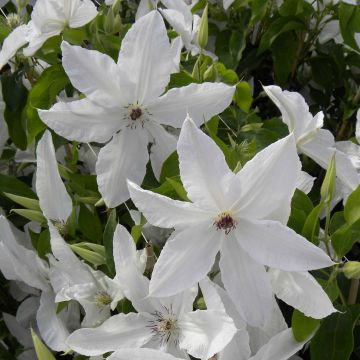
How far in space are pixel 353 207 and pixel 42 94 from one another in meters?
0.51

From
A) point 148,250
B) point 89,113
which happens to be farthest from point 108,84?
point 148,250

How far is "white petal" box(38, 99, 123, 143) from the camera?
81 centimetres

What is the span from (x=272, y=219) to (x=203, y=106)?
20 cm

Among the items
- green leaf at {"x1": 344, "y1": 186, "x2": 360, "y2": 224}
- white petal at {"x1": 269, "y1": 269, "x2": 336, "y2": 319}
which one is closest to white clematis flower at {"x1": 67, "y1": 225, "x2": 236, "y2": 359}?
white petal at {"x1": 269, "y1": 269, "x2": 336, "y2": 319}

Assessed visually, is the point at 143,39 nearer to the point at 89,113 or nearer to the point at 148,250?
the point at 89,113

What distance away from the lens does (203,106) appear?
2.64 feet

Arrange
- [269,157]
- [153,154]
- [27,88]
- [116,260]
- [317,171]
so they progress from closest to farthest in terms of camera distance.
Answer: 1. [269,157]
2. [116,260]
3. [153,154]
4. [27,88]
5. [317,171]

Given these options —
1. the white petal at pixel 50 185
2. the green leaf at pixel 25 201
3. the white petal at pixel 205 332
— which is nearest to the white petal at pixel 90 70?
the white petal at pixel 50 185

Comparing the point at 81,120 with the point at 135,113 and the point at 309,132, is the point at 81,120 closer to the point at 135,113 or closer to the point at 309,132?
the point at 135,113

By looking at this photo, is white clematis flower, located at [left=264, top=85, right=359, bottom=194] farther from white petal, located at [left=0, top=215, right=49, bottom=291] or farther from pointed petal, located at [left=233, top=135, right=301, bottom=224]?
white petal, located at [left=0, top=215, right=49, bottom=291]

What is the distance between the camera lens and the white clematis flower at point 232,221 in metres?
0.65

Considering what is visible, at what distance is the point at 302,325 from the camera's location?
70 cm

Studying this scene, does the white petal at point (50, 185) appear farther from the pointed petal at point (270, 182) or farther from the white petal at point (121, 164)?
the pointed petal at point (270, 182)

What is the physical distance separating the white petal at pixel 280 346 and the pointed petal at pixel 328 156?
22cm
